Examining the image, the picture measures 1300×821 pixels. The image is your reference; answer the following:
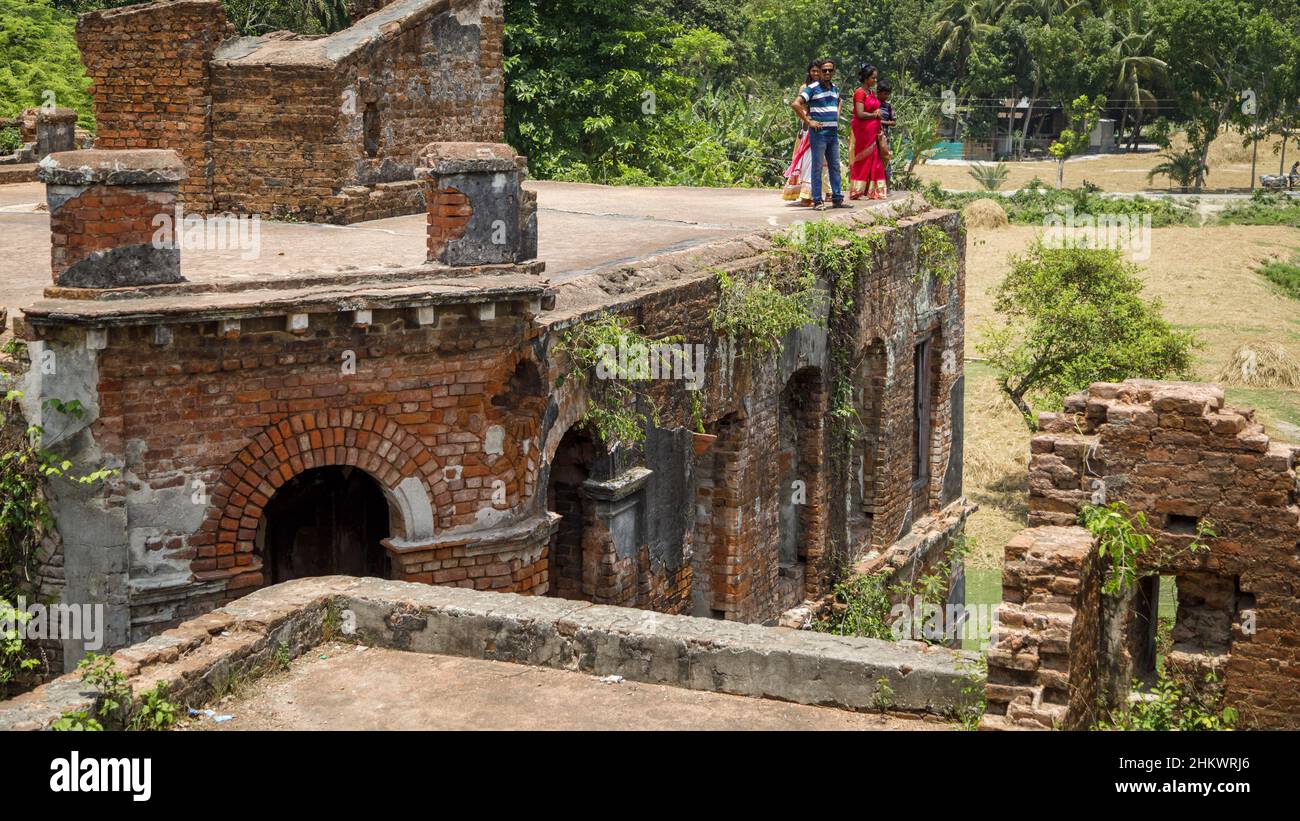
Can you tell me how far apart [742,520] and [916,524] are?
197 inches

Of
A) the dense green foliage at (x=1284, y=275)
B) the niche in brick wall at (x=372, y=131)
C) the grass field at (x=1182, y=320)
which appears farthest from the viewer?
the dense green foliage at (x=1284, y=275)

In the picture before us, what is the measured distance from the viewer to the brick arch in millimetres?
9406

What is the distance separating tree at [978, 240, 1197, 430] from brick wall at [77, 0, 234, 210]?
13580 millimetres

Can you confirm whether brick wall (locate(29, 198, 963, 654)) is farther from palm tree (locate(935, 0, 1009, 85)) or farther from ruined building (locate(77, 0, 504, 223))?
palm tree (locate(935, 0, 1009, 85))

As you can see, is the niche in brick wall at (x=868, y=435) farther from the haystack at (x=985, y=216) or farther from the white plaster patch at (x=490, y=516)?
the haystack at (x=985, y=216)

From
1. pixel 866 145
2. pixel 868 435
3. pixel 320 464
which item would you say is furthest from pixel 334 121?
pixel 868 435

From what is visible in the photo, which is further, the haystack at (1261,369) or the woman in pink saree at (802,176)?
the haystack at (1261,369)

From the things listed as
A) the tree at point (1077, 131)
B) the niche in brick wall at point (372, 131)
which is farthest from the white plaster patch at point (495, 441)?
the tree at point (1077, 131)

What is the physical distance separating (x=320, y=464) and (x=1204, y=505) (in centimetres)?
528

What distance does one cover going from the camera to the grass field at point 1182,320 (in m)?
25.5

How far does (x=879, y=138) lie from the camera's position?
55.4ft

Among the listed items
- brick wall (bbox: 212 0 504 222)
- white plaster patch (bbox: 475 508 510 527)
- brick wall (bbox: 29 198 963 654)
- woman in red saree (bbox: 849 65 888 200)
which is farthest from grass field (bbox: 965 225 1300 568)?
white plaster patch (bbox: 475 508 510 527)

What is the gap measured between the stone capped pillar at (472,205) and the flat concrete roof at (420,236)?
0.36 metres

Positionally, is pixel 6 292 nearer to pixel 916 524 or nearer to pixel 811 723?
pixel 811 723
